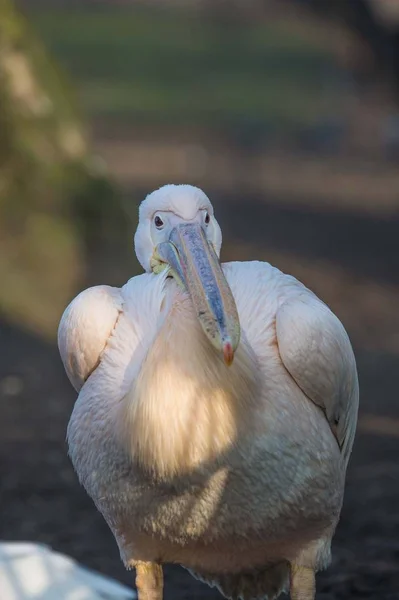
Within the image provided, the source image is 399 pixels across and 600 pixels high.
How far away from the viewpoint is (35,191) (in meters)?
9.18

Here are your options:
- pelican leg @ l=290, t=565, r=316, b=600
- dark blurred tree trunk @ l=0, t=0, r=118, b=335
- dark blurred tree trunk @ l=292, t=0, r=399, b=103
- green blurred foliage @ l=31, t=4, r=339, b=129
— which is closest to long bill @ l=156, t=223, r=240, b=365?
pelican leg @ l=290, t=565, r=316, b=600

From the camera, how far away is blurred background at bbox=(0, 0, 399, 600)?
6168mm

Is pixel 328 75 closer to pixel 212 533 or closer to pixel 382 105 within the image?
pixel 382 105

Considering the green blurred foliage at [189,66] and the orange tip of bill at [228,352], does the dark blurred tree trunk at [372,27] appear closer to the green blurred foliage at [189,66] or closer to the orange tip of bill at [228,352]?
the green blurred foliage at [189,66]

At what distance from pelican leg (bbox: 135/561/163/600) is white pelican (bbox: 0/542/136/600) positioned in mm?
185

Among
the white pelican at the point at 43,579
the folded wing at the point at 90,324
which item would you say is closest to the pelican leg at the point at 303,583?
the white pelican at the point at 43,579

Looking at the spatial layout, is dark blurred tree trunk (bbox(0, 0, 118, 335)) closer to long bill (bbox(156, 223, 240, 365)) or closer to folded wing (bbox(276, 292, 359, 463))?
folded wing (bbox(276, 292, 359, 463))

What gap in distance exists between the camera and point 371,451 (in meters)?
6.84

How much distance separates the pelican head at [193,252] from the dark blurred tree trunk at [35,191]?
184 inches

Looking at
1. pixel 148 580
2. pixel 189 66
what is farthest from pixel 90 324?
pixel 189 66

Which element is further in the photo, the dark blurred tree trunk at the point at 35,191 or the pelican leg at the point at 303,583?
the dark blurred tree trunk at the point at 35,191

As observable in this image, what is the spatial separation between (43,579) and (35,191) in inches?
195

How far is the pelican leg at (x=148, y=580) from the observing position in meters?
4.44

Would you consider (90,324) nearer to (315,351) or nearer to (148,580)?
(315,351)
